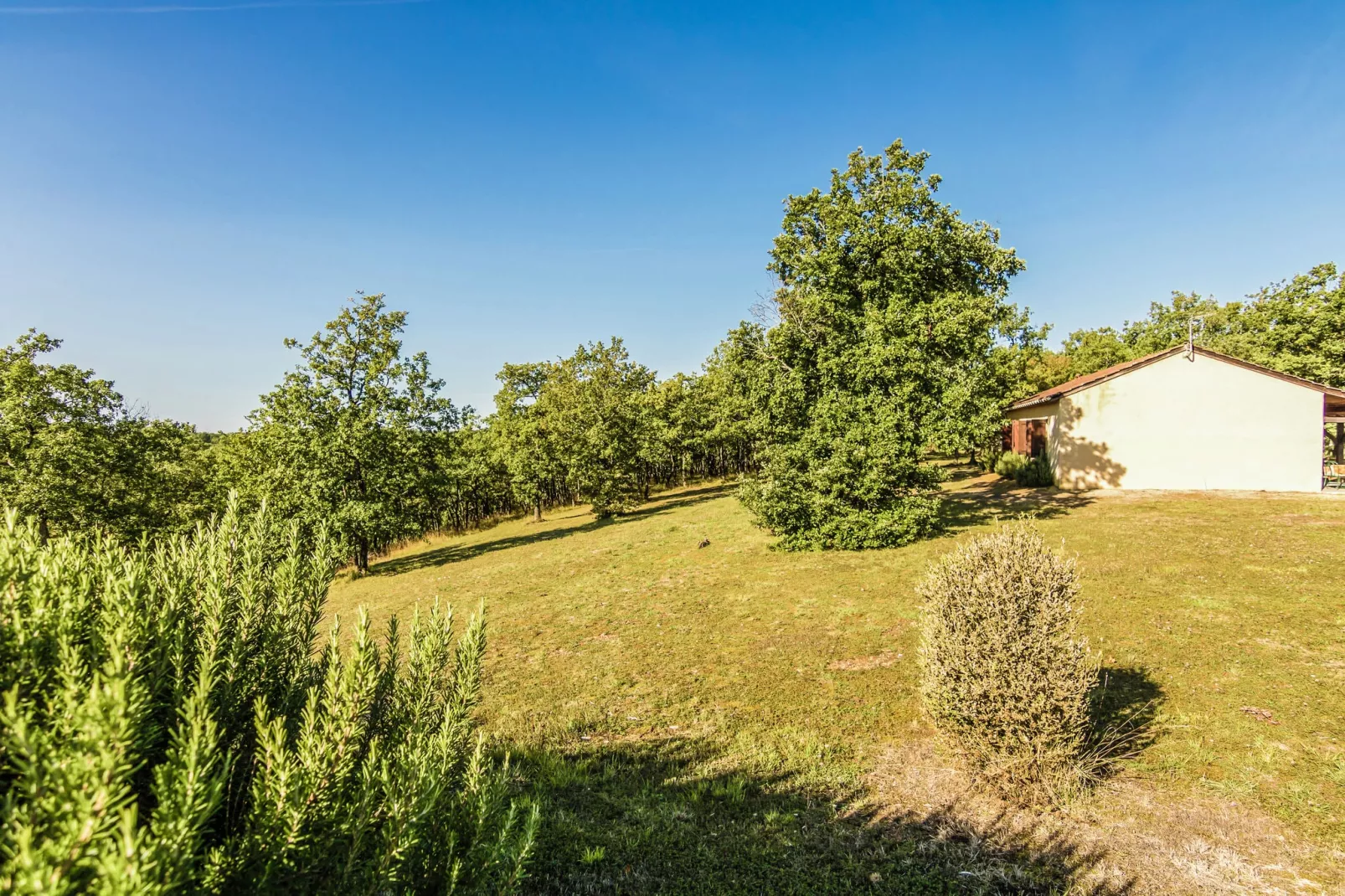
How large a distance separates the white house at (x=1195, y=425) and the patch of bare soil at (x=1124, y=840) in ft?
76.3

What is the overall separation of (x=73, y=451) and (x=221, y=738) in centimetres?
2537

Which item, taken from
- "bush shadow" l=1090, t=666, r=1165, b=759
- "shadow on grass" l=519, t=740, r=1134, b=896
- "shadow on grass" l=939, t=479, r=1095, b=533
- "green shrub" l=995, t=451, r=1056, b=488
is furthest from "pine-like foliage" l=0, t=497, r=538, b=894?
"green shrub" l=995, t=451, r=1056, b=488

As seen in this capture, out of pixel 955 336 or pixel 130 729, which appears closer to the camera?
pixel 130 729

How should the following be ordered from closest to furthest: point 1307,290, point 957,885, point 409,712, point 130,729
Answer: point 130,729 → point 409,712 → point 957,885 → point 1307,290

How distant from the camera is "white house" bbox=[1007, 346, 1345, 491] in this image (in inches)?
858

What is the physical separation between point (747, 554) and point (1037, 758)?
12037 millimetres

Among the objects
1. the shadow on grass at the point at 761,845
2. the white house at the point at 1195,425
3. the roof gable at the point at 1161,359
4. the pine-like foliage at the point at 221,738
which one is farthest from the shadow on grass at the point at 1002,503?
the pine-like foliage at the point at 221,738

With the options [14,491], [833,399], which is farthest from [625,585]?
[14,491]

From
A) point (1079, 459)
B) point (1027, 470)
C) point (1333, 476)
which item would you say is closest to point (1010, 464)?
point (1027, 470)

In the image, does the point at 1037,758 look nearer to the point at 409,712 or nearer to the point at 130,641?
the point at 409,712

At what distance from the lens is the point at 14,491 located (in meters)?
17.5

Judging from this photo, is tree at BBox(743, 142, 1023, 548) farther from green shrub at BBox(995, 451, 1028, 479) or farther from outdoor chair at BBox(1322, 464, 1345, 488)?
outdoor chair at BBox(1322, 464, 1345, 488)

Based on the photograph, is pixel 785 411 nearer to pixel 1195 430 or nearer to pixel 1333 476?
pixel 1195 430

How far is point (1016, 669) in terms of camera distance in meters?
5.22
